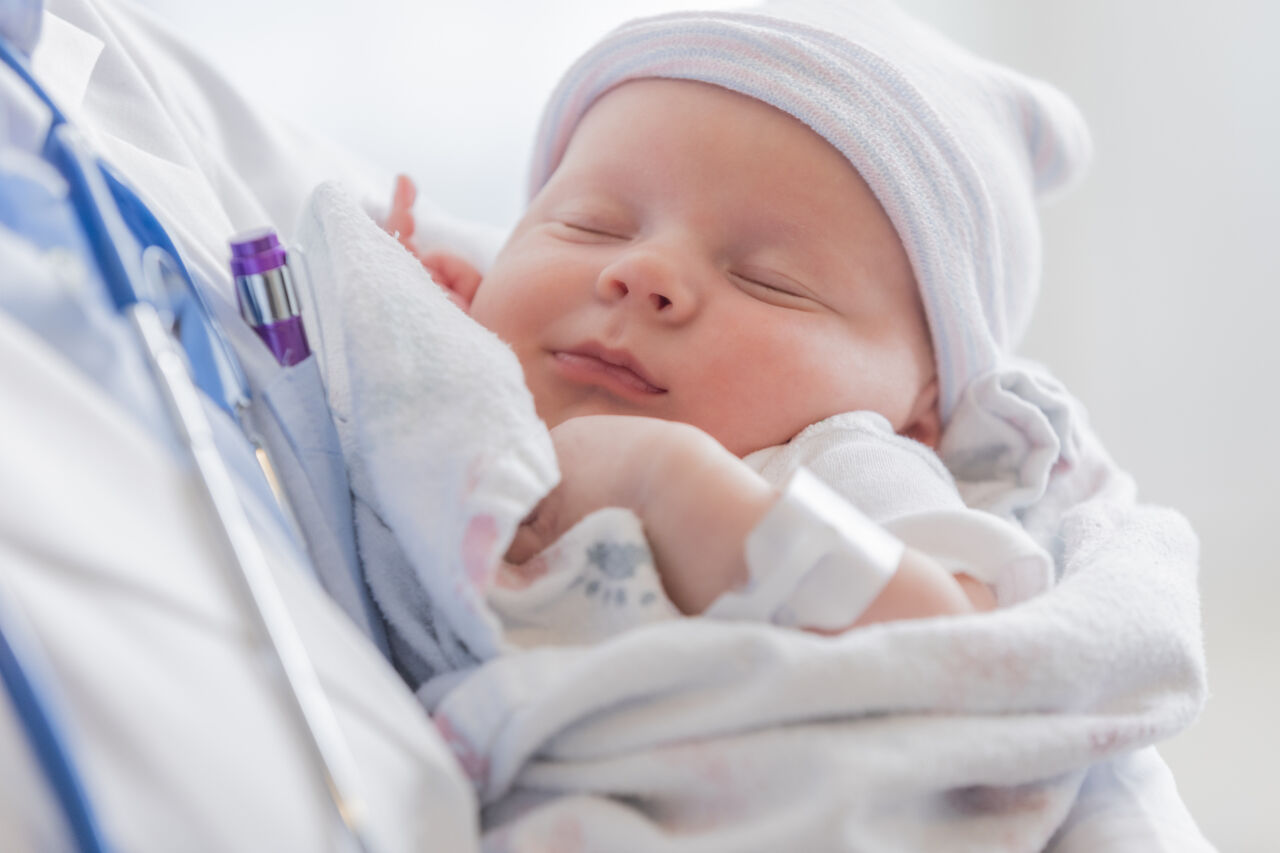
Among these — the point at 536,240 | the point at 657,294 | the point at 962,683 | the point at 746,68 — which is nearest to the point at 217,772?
the point at 962,683

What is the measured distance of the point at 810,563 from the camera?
20.9 inches

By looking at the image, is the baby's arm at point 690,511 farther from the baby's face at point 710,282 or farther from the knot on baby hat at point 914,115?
the knot on baby hat at point 914,115

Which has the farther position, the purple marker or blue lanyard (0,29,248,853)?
the purple marker

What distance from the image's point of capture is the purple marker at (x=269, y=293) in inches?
25.0

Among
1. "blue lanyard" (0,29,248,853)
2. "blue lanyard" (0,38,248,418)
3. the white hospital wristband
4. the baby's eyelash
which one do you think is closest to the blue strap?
"blue lanyard" (0,29,248,853)

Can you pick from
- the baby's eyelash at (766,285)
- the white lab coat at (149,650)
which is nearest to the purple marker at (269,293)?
the white lab coat at (149,650)

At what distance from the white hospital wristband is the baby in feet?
0.39

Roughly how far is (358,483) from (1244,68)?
1.53m

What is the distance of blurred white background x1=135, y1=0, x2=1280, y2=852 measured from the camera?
1580 mm

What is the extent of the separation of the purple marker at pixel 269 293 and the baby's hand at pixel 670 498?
0.58ft

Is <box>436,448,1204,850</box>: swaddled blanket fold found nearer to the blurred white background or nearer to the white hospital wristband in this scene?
the white hospital wristband

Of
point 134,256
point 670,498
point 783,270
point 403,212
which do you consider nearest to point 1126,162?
point 783,270

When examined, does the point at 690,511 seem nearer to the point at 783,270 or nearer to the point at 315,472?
the point at 315,472

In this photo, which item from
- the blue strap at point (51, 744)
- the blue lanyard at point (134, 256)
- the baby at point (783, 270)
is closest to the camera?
the blue strap at point (51, 744)
